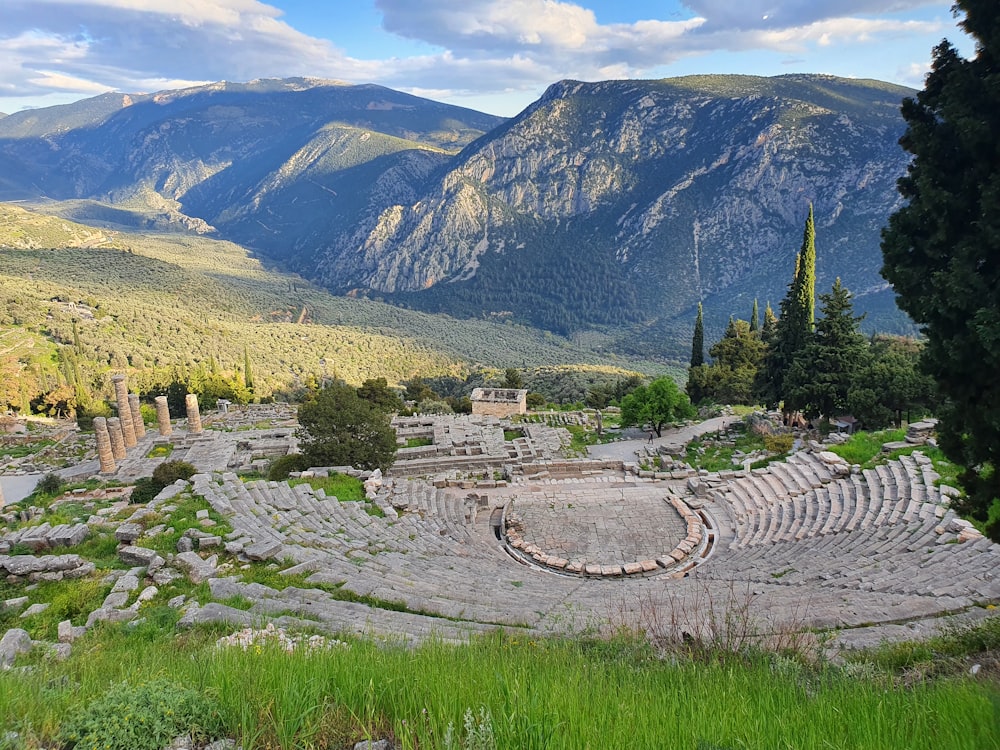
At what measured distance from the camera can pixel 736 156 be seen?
164125mm

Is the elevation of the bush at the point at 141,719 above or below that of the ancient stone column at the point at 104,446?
above

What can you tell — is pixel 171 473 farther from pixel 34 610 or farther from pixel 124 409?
pixel 124 409

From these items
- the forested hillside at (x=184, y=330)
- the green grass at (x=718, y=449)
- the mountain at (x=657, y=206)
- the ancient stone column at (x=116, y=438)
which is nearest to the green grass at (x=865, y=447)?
the green grass at (x=718, y=449)

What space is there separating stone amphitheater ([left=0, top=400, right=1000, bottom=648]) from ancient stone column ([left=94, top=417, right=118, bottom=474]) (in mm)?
5305

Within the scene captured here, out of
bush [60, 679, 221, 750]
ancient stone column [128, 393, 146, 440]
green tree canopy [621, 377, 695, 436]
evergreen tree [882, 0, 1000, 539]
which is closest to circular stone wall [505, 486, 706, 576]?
evergreen tree [882, 0, 1000, 539]

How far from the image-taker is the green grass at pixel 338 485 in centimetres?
1788

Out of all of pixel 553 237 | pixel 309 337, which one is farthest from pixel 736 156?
pixel 309 337

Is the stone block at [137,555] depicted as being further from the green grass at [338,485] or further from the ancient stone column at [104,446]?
the ancient stone column at [104,446]

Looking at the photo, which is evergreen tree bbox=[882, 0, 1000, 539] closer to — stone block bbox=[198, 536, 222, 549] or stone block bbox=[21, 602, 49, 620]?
stone block bbox=[198, 536, 222, 549]

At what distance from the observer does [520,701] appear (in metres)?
3.77

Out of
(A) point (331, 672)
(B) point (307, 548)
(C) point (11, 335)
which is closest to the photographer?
(A) point (331, 672)

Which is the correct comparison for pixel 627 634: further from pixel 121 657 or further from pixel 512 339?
pixel 512 339

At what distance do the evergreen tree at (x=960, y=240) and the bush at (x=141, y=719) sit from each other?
8.60 m

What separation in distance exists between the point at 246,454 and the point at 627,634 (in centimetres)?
2636
